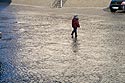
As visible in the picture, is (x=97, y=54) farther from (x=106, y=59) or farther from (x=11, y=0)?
(x=11, y=0)

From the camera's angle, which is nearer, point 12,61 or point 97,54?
point 12,61

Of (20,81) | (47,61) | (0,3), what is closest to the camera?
(20,81)

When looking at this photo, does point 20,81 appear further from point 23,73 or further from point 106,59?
point 106,59

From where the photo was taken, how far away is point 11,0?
46.7 m

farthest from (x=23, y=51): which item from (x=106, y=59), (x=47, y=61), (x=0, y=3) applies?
(x=0, y=3)

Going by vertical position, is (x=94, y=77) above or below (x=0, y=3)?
above

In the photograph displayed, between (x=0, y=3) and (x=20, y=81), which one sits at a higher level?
(x=20, y=81)

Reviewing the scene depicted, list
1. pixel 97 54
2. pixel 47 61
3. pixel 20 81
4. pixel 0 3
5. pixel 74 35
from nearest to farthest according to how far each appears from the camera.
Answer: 1. pixel 20 81
2. pixel 47 61
3. pixel 97 54
4. pixel 74 35
5. pixel 0 3

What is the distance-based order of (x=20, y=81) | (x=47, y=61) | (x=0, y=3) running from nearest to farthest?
(x=20, y=81) < (x=47, y=61) < (x=0, y=3)

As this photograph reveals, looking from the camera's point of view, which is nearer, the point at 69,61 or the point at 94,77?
the point at 94,77

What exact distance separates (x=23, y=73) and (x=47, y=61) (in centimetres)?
188

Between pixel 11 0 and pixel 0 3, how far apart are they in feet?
4.42

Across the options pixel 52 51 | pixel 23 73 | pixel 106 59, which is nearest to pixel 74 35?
pixel 52 51

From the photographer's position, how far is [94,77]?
35.4 ft
